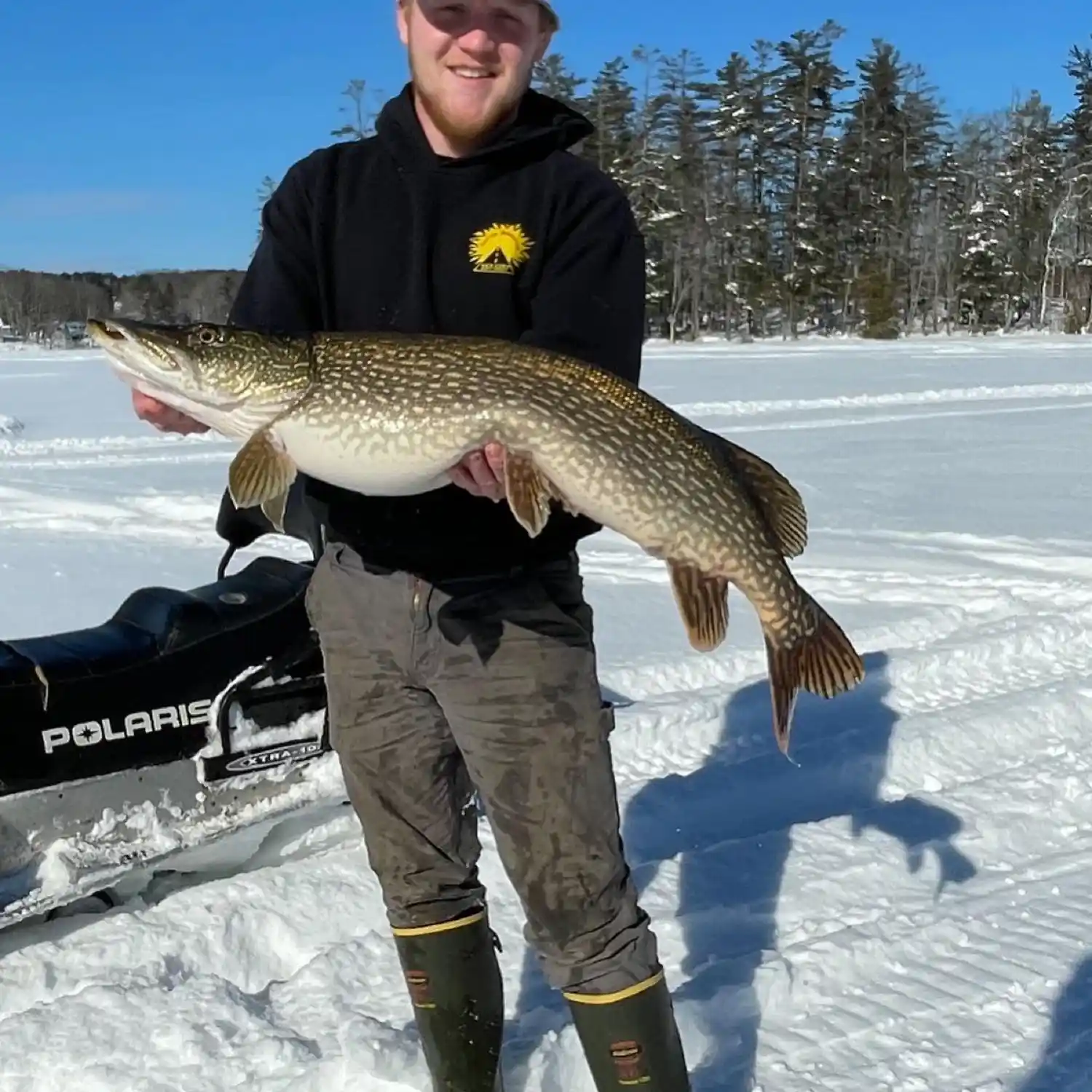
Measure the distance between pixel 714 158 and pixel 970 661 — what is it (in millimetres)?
42622

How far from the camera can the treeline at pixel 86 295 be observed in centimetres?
4144

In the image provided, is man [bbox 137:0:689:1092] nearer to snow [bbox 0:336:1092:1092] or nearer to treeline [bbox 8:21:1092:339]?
snow [bbox 0:336:1092:1092]

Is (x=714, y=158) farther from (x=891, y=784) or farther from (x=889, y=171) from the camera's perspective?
(x=891, y=784)

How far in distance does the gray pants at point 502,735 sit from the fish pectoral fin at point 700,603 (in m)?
0.19

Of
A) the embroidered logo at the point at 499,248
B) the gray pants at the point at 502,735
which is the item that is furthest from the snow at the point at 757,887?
the embroidered logo at the point at 499,248

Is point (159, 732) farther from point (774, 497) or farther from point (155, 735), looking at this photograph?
point (774, 497)

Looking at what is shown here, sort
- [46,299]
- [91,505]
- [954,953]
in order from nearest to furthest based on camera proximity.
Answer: [954,953] → [91,505] → [46,299]

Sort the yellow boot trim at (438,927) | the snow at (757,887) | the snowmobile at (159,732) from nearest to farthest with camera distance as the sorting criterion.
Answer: the yellow boot trim at (438,927) < the snow at (757,887) < the snowmobile at (159,732)

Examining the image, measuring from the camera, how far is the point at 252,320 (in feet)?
6.98

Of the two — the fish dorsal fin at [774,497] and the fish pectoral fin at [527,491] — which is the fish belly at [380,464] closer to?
the fish pectoral fin at [527,491]

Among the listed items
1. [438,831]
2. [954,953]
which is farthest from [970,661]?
[438,831]

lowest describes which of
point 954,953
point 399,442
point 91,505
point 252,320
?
point 954,953

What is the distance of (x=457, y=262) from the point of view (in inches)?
79.9

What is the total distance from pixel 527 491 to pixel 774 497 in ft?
1.73
